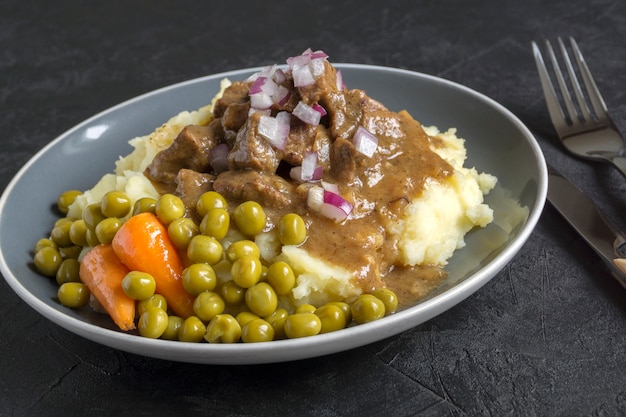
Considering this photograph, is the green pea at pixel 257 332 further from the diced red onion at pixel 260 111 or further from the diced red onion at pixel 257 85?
the diced red onion at pixel 257 85

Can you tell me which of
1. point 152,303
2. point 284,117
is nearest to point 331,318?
point 152,303

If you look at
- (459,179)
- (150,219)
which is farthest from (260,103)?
(459,179)

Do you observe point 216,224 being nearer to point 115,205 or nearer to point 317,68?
point 115,205

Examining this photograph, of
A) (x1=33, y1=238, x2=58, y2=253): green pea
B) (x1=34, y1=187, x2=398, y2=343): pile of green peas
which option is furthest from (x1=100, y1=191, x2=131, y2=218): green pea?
(x1=33, y1=238, x2=58, y2=253): green pea

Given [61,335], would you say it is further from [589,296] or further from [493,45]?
[493,45]

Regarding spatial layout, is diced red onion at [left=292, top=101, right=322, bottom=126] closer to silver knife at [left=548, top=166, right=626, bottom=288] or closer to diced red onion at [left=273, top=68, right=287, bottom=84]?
diced red onion at [left=273, top=68, right=287, bottom=84]

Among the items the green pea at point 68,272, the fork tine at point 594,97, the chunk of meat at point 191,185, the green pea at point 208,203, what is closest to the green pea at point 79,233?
the green pea at point 68,272
